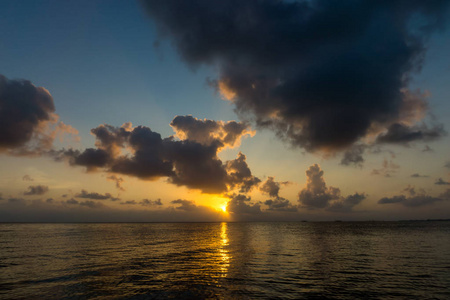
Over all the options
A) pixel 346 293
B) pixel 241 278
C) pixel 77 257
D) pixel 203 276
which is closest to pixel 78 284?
pixel 203 276

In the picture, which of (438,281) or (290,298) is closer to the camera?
(290,298)

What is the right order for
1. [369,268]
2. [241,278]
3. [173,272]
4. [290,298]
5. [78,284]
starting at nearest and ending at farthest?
1. [290,298]
2. [78,284]
3. [241,278]
4. [173,272]
5. [369,268]

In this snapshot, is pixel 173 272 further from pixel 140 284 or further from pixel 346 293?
pixel 346 293

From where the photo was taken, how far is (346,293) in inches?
973

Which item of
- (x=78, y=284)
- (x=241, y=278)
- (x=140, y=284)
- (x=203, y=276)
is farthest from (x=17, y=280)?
(x=241, y=278)

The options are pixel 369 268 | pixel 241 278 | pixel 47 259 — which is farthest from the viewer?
pixel 47 259

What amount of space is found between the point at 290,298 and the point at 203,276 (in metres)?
12.5

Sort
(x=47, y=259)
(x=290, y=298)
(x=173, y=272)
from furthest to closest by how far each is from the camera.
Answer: (x=47, y=259) → (x=173, y=272) → (x=290, y=298)

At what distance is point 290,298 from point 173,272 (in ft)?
56.0

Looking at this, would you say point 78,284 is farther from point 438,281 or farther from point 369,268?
point 438,281

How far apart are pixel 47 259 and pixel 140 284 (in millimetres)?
26036

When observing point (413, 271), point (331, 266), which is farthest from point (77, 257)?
point (413, 271)

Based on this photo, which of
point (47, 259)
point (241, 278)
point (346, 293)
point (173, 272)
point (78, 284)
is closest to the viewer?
point (346, 293)

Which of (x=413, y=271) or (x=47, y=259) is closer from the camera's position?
(x=413, y=271)
